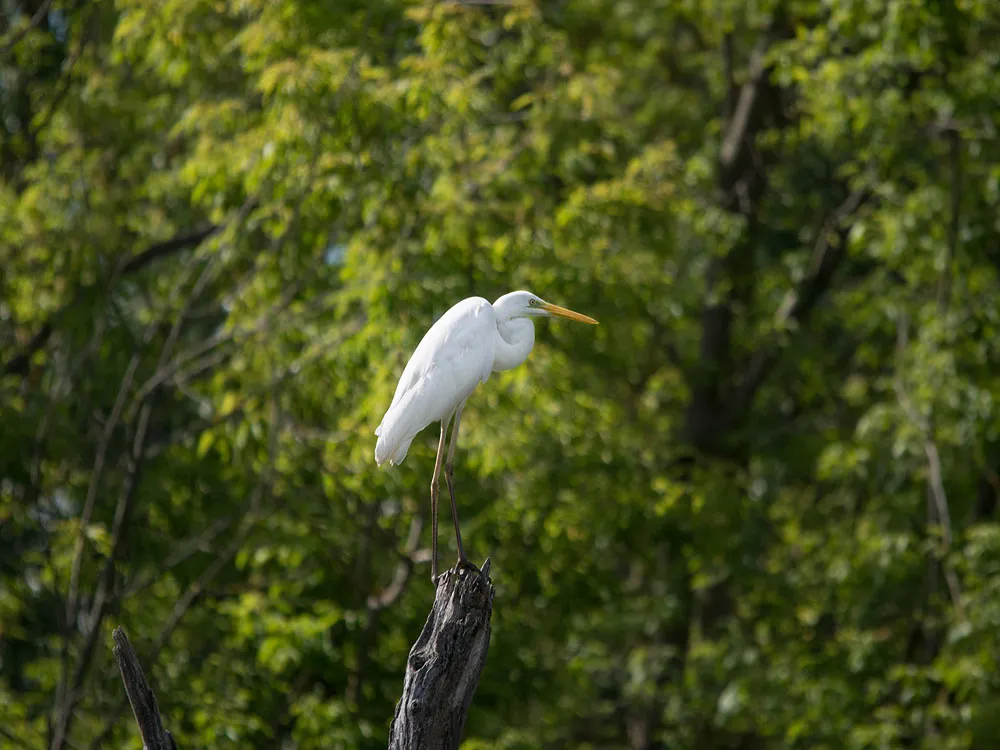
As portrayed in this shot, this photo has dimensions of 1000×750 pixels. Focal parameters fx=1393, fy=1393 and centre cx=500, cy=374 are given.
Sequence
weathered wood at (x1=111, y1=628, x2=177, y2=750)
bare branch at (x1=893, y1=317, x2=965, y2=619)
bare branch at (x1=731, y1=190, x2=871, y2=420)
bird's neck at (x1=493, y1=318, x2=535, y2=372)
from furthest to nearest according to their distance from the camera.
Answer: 1. bare branch at (x1=731, y1=190, x2=871, y2=420)
2. bare branch at (x1=893, y1=317, x2=965, y2=619)
3. bird's neck at (x1=493, y1=318, x2=535, y2=372)
4. weathered wood at (x1=111, y1=628, x2=177, y2=750)

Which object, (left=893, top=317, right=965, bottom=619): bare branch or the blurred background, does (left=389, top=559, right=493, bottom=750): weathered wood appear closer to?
the blurred background

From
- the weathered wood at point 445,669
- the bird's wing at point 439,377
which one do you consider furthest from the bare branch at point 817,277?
the weathered wood at point 445,669

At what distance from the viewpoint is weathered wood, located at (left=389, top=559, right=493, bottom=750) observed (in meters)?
4.16

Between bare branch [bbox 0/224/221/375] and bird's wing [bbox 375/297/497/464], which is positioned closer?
bird's wing [bbox 375/297/497/464]

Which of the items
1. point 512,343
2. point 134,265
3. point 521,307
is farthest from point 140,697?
point 134,265

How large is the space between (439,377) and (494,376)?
2.98 metres

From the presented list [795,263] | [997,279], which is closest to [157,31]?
[795,263]

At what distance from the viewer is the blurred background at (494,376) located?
775 cm

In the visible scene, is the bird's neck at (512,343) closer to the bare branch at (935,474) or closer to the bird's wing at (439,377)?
the bird's wing at (439,377)

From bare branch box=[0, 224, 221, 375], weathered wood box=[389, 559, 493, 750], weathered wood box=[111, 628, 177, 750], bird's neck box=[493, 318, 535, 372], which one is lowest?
bare branch box=[0, 224, 221, 375]

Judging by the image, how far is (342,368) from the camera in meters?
7.84

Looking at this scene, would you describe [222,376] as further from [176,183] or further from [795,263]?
[795,263]

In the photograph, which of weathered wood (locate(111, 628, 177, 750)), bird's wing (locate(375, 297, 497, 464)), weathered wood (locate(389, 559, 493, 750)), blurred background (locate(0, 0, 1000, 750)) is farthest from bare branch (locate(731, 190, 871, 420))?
weathered wood (locate(111, 628, 177, 750))

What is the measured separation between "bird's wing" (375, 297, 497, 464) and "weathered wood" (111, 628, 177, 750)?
1.33m
